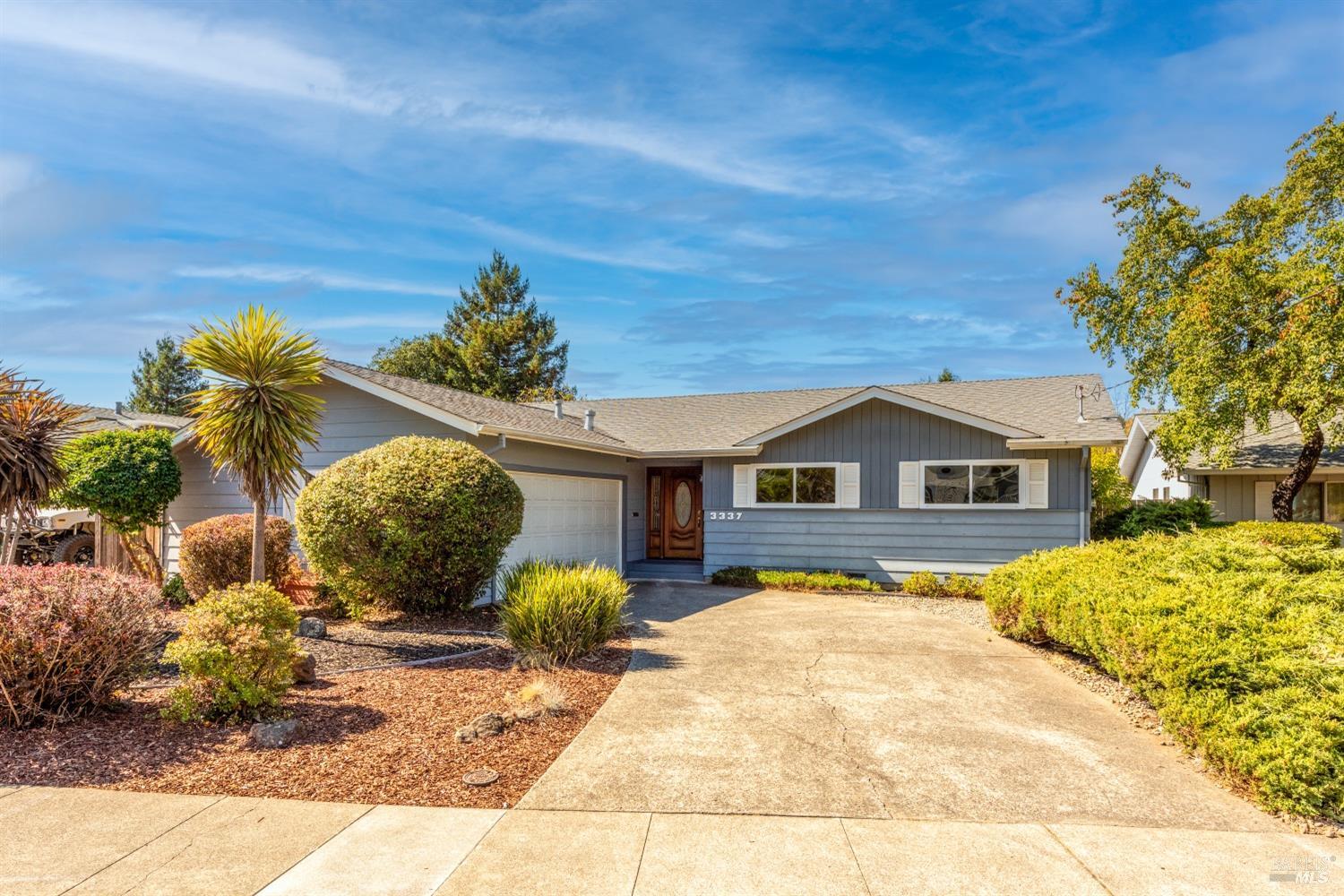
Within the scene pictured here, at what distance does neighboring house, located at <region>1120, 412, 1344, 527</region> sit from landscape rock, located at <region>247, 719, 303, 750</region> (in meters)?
18.5

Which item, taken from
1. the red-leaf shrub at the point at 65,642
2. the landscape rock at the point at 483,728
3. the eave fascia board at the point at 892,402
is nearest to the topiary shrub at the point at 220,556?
the red-leaf shrub at the point at 65,642

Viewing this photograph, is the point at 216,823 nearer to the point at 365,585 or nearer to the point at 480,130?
the point at 365,585

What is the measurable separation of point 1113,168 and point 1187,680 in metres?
15.4

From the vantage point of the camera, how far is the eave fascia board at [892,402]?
Answer: 1278 centimetres

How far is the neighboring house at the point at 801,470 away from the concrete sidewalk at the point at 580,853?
7029mm

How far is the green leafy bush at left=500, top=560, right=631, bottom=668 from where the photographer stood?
734cm

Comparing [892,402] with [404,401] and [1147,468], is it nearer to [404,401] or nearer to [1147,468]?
[404,401]

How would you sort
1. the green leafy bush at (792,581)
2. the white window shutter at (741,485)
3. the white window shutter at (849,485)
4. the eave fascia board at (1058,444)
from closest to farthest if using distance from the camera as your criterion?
the eave fascia board at (1058,444), the green leafy bush at (792,581), the white window shutter at (849,485), the white window shutter at (741,485)

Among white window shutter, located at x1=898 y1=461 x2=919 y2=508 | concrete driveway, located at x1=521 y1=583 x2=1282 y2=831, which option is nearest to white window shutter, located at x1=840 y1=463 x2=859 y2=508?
white window shutter, located at x1=898 y1=461 x2=919 y2=508

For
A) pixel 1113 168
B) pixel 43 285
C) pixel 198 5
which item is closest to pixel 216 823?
pixel 198 5

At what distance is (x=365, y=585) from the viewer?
9.05 m

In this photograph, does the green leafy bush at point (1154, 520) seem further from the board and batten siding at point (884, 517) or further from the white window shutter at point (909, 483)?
the white window shutter at point (909, 483)

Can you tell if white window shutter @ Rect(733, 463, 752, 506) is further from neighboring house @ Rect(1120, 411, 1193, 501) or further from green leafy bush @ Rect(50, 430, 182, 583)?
neighboring house @ Rect(1120, 411, 1193, 501)

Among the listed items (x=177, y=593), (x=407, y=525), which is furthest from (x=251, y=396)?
(x=177, y=593)
